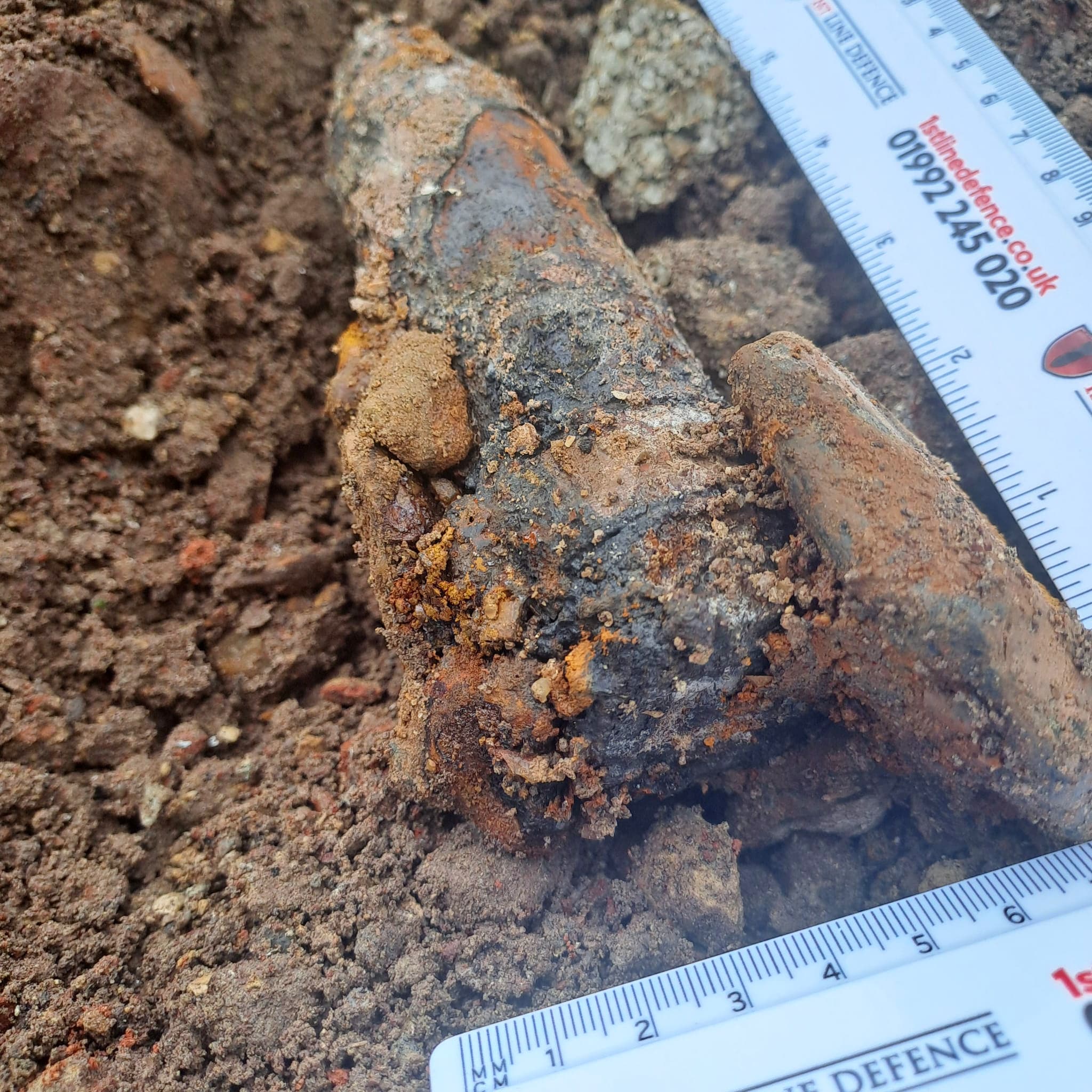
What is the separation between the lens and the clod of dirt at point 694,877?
55.0 inches

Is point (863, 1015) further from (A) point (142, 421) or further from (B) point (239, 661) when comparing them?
(A) point (142, 421)

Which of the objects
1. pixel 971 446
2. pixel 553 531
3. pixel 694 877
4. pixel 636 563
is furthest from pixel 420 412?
pixel 971 446

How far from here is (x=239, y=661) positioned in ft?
5.73

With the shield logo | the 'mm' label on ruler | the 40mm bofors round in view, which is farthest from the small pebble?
the shield logo

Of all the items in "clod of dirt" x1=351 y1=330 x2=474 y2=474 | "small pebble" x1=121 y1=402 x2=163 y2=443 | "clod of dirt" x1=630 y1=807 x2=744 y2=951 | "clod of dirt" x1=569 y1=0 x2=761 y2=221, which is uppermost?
"clod of dirt" x1=569 y1=0 x2=761 y2=221

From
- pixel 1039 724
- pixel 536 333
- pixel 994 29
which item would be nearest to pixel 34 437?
pixel 536 333

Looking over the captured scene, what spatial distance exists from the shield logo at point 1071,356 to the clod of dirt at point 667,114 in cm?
89

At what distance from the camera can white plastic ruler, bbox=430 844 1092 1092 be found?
1.16m

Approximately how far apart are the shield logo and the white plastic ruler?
94 centimetres

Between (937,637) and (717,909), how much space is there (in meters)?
0.61

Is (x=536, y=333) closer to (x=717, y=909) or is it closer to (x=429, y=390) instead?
(x=429, y=390)

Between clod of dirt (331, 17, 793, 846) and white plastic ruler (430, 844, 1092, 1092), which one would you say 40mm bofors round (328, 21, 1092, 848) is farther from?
white plastic ruler (430, 844, 1092, 1092)

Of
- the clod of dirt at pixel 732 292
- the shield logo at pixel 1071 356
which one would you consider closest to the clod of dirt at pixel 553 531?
the clod of dirt at pixel 732 292

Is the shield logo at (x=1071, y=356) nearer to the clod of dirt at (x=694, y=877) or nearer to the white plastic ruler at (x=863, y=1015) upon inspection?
the white plastic ruler at (x=863, y=1015)
